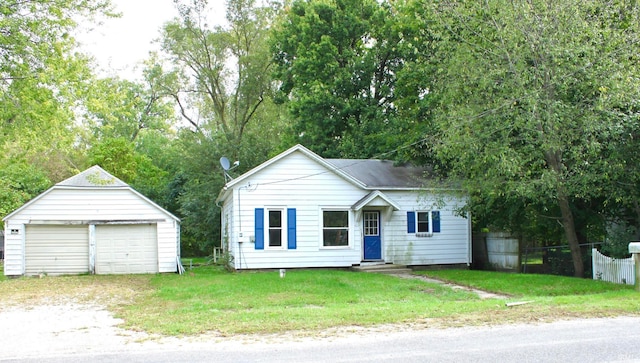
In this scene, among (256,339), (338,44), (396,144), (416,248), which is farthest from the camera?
(338,44)

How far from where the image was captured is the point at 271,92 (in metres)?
39.4

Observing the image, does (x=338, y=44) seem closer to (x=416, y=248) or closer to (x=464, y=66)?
(x=416, y=248)

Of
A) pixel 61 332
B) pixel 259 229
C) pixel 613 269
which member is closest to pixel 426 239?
pixel 259 229

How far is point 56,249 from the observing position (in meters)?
20.4

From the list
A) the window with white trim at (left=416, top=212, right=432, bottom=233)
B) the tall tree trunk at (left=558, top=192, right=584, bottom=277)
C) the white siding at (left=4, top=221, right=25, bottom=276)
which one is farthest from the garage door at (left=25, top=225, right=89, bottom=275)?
the tall tree trunk at (left=558, top=192, right=584, bottom=277)

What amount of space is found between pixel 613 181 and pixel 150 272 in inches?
597

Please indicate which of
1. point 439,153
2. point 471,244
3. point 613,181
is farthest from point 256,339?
point 471,244

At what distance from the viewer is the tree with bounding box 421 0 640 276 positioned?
14.0m

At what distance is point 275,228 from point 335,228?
218cm

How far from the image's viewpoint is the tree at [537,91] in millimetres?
13961

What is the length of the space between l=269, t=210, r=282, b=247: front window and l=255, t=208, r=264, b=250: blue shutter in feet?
1.08

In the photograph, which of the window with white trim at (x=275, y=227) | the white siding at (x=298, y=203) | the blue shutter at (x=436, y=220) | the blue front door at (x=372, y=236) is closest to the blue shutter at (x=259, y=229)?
the white siding at (x=298, y=203)

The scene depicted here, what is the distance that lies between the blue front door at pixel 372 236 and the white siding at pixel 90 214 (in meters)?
6.91

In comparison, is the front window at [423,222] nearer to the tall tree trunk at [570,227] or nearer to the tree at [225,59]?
the tall tree trunk at [570,227]
